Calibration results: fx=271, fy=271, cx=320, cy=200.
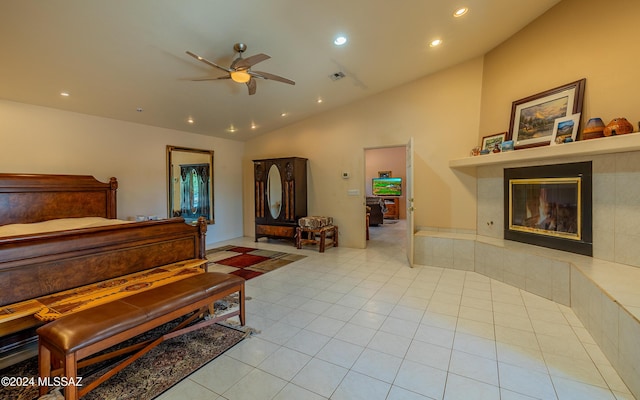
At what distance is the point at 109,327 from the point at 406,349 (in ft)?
6.93

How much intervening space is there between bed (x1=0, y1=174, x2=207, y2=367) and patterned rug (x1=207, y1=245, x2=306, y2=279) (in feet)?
3.48

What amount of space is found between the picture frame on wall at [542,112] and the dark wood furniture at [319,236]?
3518mm

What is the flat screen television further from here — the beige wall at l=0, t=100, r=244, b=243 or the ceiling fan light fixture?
the ceiling fan light fixture

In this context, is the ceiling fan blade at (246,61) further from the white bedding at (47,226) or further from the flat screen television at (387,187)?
the flat screen television at (387,187)

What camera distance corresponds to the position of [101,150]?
15.0ft

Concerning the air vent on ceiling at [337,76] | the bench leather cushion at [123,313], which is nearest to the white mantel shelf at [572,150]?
the air vent on ceiling at [337,76]

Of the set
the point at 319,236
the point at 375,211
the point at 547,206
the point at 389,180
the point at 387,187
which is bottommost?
the point at 319,236

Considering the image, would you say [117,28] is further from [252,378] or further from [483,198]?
[483,198]

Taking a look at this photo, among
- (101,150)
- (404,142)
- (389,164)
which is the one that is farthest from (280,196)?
(389,164)

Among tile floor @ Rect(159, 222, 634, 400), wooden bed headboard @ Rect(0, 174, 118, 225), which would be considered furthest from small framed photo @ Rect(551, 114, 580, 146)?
wooden bed headboard @ Rect(0, 174, 118, 225)

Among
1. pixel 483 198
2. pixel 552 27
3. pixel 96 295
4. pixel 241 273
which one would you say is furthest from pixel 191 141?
pixel 552 27

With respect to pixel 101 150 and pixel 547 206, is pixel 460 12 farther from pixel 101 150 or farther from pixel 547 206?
pixel 101 150

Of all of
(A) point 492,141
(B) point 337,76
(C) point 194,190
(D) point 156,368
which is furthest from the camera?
(C) point 194,190

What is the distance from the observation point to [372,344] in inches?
89.7
